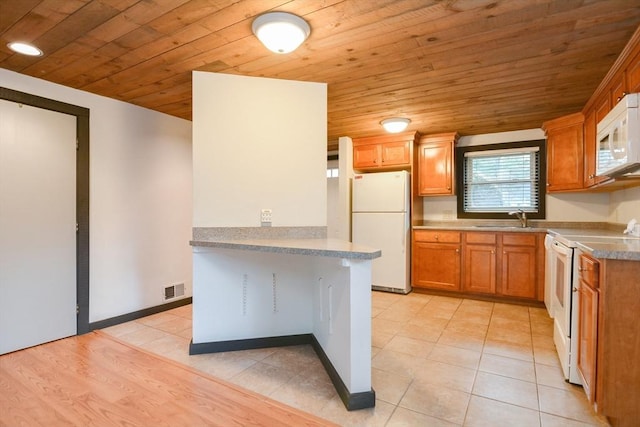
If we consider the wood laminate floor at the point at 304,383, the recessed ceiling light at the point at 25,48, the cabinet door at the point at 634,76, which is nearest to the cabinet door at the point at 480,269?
the wood laminate floor at the point at 304,383

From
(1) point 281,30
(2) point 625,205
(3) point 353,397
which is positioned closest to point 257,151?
(1) point 281,30

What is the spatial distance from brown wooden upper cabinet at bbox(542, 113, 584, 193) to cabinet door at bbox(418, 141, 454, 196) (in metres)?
1.09

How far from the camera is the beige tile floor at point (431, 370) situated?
5.85 ft

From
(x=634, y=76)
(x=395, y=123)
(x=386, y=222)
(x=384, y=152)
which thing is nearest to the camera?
(x=634, y=76)

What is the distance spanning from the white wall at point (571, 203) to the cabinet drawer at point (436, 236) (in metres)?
0.54

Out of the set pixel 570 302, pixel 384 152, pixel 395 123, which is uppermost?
pixel 395 123

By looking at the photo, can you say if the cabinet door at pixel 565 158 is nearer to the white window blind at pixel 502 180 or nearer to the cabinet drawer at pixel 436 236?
the white window blind at pixel 502 180

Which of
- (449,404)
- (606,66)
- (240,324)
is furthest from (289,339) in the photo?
(606,66)

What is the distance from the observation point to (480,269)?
13.2ft

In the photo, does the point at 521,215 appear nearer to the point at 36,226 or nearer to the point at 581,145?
the point at 581,145

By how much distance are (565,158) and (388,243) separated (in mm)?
2204

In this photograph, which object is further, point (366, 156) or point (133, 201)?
point (366, 156)

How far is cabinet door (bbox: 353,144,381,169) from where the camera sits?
4.60 metres

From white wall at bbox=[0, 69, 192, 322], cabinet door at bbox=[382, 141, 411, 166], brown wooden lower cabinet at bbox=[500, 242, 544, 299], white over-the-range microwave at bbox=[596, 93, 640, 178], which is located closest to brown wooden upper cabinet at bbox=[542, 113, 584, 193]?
brown wooden lower cabinet at bbox=[500, 242, 544, 299]
